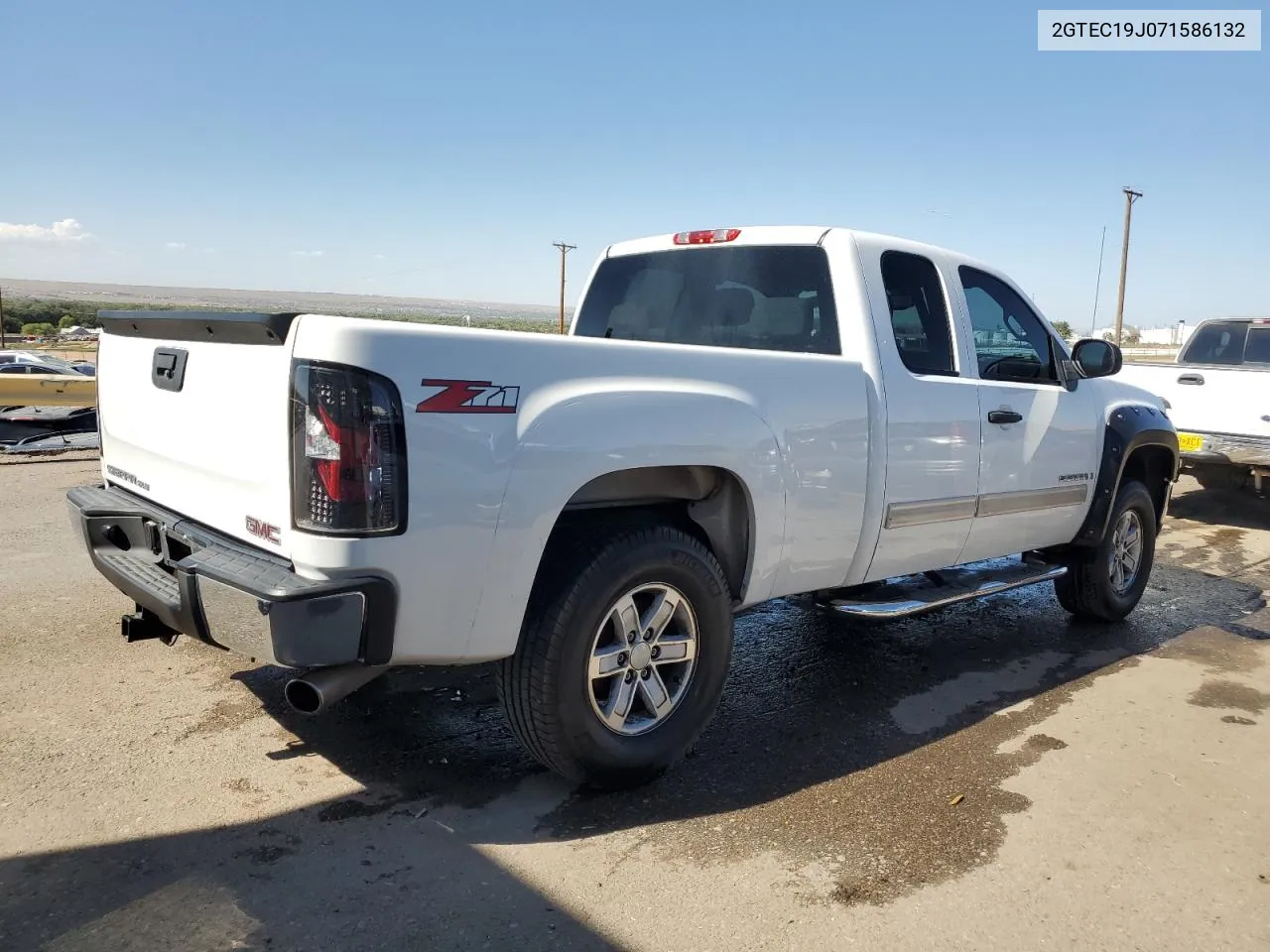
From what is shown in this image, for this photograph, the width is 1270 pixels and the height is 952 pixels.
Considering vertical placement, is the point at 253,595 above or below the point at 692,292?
below

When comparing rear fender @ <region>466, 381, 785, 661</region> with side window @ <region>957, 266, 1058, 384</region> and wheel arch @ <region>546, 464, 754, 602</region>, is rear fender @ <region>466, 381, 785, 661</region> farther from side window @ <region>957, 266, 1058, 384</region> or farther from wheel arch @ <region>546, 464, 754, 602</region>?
side window @ <region>957, 266, 1058, 384</region>

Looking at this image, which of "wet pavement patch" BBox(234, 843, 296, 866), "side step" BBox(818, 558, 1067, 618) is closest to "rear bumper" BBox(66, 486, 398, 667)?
"wet pavement patch" BBox(234, 843, 296, 866)

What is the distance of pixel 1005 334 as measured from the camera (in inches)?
196

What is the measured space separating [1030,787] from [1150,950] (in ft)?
3.23

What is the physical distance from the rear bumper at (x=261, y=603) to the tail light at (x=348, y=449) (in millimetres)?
172

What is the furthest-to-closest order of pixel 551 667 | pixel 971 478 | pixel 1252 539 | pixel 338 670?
pixel 1252 539 < pixel 971 478 < pixel 551 667 < pixel 338 670

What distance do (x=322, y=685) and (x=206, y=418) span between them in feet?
3.20

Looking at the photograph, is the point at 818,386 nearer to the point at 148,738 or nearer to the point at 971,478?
the point at 971,478

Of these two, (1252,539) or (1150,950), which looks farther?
(1252,539)

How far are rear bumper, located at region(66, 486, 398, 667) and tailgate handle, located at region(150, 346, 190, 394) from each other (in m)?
0.47

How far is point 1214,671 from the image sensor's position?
16.6 ft

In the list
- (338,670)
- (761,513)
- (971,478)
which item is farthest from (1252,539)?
(338,670)

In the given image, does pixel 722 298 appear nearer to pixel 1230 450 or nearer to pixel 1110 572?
pixel 1110 572

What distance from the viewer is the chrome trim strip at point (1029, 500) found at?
4.64 meters
